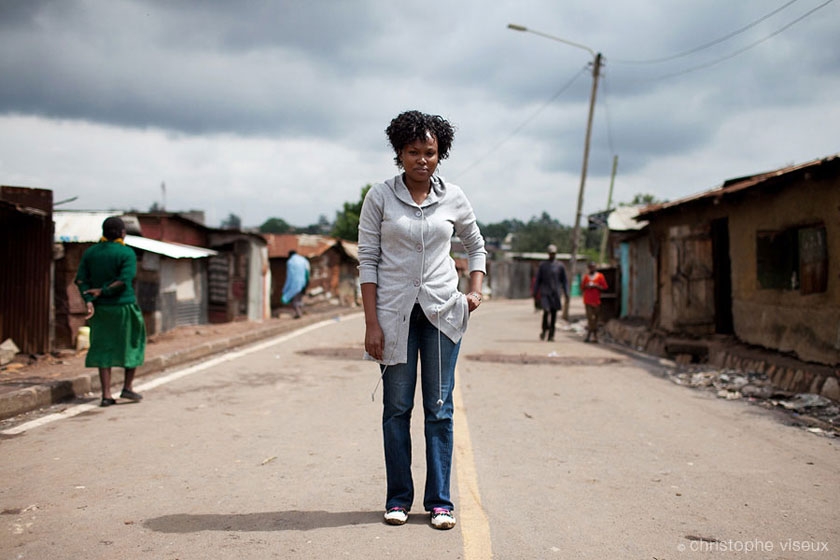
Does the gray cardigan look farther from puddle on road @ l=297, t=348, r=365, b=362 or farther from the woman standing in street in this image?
puddle on road @ l=297, t=348, r=365, b=362

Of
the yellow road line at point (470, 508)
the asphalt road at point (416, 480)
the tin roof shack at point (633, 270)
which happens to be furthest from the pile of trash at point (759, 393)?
the tin roof shack at point (633, 270)

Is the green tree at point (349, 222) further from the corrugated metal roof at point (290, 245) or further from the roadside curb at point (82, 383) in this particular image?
the roadside curb at point (82, 383)

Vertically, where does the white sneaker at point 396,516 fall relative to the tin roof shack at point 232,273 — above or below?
below

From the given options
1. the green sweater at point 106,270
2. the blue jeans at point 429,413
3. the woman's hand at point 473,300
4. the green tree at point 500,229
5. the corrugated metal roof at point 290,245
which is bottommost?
the blue jeans at point 429,413

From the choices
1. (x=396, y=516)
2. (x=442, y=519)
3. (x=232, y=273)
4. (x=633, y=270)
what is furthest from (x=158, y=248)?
(x=633, y=270)

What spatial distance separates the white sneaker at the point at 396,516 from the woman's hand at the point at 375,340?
2.57ft

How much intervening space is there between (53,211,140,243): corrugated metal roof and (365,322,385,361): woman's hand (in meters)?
8.80

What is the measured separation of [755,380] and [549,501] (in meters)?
6.63

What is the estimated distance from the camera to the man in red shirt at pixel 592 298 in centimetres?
1567

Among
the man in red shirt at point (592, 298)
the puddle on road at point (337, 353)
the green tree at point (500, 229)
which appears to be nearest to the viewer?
the puddle on road at point (337, 353)

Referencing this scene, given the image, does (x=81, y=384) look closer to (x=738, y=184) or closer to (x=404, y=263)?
(x=404, y=263)

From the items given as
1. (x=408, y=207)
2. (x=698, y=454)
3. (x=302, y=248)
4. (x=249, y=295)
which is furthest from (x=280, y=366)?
(x=302, y=248)

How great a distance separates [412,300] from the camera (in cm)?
361

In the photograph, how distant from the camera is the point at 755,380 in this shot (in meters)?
9.60
